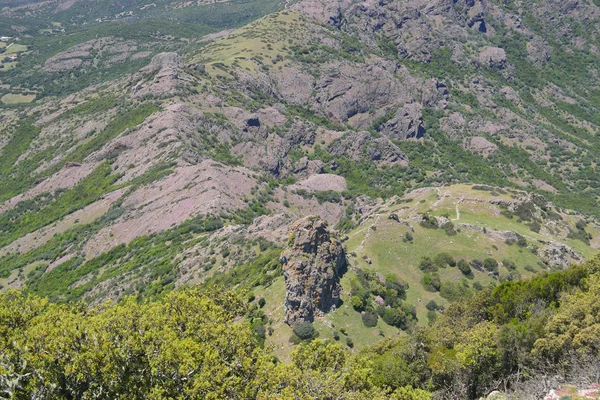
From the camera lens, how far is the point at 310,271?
2394 inches

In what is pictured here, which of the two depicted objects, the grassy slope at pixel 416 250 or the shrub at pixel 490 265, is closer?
the grassy slope at pixel 416 250

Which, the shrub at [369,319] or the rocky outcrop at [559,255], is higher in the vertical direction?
the shrub at [369,319]

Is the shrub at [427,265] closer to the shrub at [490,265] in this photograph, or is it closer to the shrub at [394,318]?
the shrub at [490,265]

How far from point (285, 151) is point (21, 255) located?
286 feet

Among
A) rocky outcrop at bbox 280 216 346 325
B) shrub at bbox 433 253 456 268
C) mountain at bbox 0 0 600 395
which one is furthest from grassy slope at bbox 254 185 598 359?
rocky outcrop at bbox 280 216 346 325

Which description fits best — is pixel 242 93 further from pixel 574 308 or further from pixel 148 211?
pixel 574 308

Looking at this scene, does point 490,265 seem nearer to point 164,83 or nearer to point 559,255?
point 559,255

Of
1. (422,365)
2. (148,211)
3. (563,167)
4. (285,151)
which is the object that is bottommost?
(563,167)

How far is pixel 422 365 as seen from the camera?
37.1m

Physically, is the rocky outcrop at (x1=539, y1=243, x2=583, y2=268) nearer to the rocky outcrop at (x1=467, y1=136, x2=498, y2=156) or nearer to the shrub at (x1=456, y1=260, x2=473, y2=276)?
the shrub at (x1=456, y1=260, x2=473, y2=276)

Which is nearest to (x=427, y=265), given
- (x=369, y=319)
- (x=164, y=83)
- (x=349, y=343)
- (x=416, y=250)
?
(x=416, y=250)

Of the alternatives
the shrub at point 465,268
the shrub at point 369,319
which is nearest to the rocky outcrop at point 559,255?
the shrub at point 465,268

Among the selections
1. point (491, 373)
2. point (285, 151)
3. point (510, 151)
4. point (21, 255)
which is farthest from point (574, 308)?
point (510, 151)

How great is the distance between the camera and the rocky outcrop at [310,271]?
2269 inches
